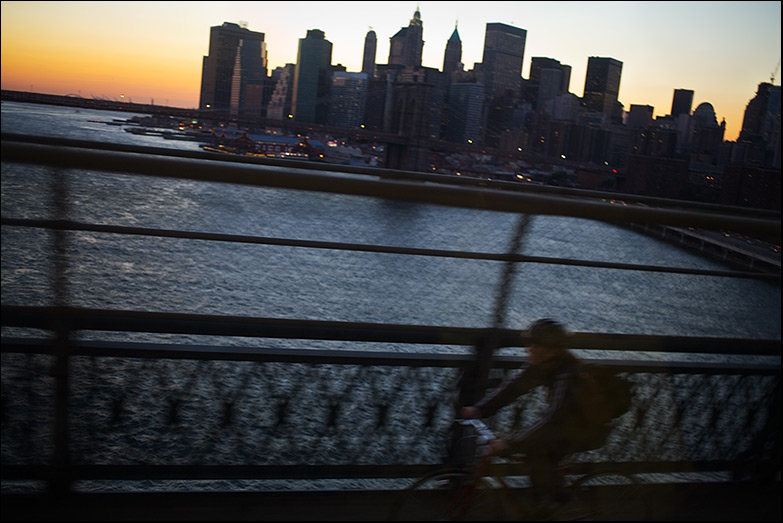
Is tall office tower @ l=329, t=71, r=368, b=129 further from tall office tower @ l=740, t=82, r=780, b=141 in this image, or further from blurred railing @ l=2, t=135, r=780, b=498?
blurred railing @ l=2, t=135, r=780, b=498

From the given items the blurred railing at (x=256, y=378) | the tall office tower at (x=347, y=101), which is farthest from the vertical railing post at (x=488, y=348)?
the tall office tower at (x=347, y=101)

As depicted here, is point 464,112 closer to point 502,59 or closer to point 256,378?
point 502,59

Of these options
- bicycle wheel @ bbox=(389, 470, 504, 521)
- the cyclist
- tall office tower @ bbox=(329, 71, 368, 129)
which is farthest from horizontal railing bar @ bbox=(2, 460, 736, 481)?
tall office tower @ bbox=(329, 71, 368, 129)

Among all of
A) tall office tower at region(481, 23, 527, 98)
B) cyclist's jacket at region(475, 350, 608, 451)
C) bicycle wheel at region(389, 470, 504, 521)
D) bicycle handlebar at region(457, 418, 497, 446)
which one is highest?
tall office tower at region(481, 23, 527, 98)

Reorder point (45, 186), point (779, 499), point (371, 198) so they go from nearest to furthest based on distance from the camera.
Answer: point (45, 186)
point (371, 198)
point (779, 499)

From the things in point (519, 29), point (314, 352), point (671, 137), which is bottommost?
point (314, 352)

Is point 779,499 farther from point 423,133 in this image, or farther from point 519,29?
point 519,29

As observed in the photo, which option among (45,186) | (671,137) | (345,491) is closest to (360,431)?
(345,491)

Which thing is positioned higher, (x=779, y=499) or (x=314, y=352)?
(x=314, y=352)
